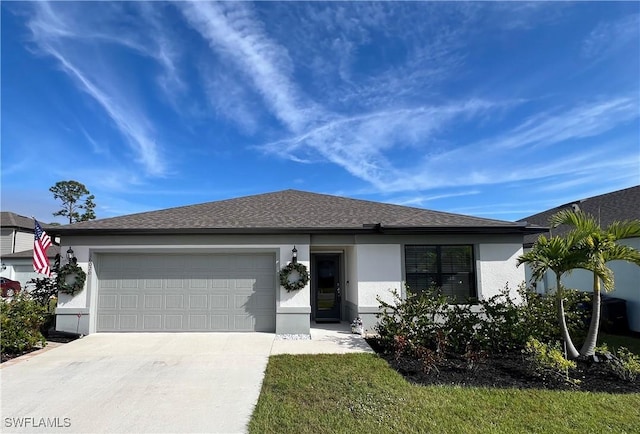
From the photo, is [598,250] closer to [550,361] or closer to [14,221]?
[550,361]

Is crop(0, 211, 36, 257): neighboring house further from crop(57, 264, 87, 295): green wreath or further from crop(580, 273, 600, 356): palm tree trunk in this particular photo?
crop(580, 273, 600, 356): palm tree trunk

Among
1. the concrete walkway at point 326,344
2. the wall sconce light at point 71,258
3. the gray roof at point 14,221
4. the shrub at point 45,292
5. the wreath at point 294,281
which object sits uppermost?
the gray roof at point 14,221

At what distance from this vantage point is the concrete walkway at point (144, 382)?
4.08m

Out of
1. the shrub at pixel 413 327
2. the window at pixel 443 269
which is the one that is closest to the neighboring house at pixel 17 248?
the window at pixel 443 269

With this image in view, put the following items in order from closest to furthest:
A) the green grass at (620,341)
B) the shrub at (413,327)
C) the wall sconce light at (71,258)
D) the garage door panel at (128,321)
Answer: the shrub at (413,327), the green grass at (620,341), the wall sconce light at (71,258), the garage door panel at (128,321)

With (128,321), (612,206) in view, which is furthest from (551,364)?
(612,206)

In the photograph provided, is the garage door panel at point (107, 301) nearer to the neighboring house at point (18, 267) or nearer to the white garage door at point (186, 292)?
the white garage door at point (186, 292)

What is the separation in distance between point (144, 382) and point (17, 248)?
1199 inches

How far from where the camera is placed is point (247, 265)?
928 centimetres

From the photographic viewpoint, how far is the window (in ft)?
30.9

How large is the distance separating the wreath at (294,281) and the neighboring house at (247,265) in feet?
0.53

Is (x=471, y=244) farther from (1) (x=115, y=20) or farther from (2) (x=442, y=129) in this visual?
(1) (x=115, y=20)

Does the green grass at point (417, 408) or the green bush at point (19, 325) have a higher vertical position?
the green bush at point (19, 325)

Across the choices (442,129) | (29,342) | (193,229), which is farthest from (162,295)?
(442,129)
